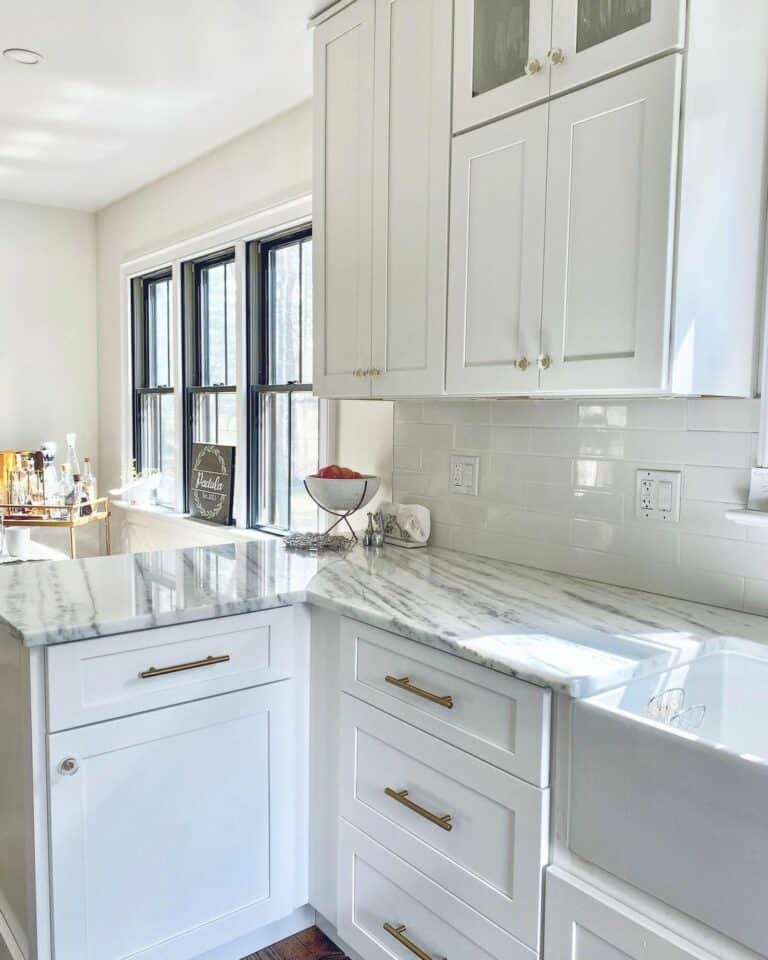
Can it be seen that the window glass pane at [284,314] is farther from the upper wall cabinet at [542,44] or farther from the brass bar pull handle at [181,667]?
the brass bar pull handle at [181,667]

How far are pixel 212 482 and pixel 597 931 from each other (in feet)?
9.54

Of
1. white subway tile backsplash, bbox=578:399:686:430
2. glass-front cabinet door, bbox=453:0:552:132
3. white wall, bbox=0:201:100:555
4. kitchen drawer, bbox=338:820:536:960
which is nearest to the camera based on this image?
kitchen drawer, bbox=338:820:536:960

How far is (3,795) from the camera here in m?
1.67

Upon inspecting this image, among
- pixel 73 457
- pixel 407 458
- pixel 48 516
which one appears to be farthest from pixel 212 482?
pixel 407 458

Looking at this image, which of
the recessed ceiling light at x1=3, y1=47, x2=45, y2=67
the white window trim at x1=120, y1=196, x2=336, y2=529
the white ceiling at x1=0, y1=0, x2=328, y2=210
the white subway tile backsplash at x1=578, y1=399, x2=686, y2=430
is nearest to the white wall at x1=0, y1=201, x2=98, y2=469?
the white window trim at x1=120, y1=196, x2=336, y2=529

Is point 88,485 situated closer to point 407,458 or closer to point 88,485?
point 88,485

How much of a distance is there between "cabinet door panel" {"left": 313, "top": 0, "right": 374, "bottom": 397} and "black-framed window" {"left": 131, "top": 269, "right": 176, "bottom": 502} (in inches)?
90.4

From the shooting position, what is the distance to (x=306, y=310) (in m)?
3.22

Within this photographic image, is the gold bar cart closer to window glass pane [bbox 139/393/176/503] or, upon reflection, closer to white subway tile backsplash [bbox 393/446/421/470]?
window glass pane [bbox 139/393/176/503]

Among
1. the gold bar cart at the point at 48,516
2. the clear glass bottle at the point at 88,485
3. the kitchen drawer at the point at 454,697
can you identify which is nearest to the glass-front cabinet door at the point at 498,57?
the kitchen drawer at the point at 454,697

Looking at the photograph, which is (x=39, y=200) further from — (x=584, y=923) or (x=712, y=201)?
(x=584, y=923)

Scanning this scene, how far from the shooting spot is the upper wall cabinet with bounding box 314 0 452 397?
185 cm

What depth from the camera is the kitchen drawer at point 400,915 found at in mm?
1353

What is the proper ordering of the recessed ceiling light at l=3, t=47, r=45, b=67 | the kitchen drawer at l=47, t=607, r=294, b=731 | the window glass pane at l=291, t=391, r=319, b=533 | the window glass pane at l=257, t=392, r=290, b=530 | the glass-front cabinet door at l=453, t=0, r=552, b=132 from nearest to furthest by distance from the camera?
the kitchen drawer at l=47, t=607, r=294, b=731 → the glass-front cabinet door at l=453, t=0, r=552, b=132 → the recessed ceiling light at l=3, t=47, r=45, b=67 → the window glass pane at l=291, t=391, r=319, b=533 → the window glass pane at l=257, t=392, r=290, b=530
